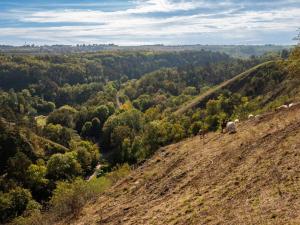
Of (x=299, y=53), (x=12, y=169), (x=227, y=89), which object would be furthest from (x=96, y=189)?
(x=227, y=89)

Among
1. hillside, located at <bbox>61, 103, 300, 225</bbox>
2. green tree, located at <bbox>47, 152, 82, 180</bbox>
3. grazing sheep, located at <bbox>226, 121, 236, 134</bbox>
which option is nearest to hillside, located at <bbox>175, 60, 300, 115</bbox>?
green tree, located at <bbox>47, 152, 82, 180</bbox>

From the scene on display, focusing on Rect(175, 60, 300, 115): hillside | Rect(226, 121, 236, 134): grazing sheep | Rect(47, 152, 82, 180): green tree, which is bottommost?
Rect(47, 152, 82, 180): green tree

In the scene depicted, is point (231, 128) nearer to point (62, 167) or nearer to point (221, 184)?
point (221, 184)

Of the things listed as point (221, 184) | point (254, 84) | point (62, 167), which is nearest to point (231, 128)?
point (221, 184)

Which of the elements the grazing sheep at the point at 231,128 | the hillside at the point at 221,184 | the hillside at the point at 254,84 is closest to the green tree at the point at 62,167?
the hillside at the point at 221,184

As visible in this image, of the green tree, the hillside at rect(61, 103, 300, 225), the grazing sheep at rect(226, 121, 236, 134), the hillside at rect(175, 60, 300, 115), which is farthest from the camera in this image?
the hillside at rect(175, 60, 300, 115)

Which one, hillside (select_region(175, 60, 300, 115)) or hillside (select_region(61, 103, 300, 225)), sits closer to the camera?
hillside (select_region(61, 103, 300, 225))

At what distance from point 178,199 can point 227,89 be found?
132 metres

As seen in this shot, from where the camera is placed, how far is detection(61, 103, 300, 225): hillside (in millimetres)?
23125

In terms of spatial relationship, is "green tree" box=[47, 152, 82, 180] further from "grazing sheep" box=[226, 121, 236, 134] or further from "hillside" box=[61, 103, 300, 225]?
"grazing sheep" box=[226, 121, 236, 134]

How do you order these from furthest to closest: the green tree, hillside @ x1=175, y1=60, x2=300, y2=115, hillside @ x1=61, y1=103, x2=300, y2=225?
hillside @ x1=175, y1=60, x2=300, y2=115, the green tree, hillside @ x1=61, y1=103, x2=300, y2=225

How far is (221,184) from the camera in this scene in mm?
28766

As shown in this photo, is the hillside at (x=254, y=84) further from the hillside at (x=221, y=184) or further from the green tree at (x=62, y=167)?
the hillside at (x=221, y=184)

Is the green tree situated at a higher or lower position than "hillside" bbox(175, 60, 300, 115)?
lower
